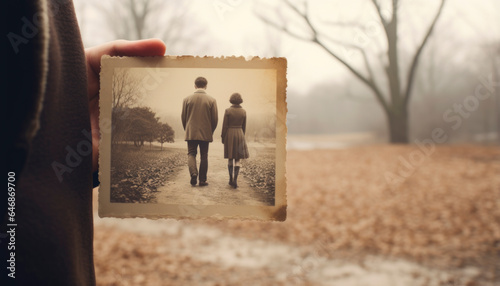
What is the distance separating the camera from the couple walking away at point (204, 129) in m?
1.31

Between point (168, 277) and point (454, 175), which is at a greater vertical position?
point (454, 175)

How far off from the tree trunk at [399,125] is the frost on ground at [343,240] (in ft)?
12.5

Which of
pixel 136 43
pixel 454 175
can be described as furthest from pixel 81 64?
pixel 454 175

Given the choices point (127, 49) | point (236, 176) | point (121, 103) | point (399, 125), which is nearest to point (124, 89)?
point (121, 103)

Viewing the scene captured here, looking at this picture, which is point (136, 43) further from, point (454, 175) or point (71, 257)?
point (454, 175)

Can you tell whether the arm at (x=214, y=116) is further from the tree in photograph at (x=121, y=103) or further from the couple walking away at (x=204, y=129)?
the tree in photograph at (x=121, y=103)

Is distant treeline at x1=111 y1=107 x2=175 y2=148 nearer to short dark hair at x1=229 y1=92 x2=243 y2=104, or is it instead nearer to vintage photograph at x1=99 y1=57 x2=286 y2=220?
vintage photograph at x1=99 y1=57 x2=286 y2=220

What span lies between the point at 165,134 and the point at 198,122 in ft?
0.44

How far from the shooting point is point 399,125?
44.3 ft

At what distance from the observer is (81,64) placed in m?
1.04

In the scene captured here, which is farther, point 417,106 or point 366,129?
point 366,129

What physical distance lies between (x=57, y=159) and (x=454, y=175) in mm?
10326

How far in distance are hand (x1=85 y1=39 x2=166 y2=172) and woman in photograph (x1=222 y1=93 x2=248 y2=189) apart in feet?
1.21

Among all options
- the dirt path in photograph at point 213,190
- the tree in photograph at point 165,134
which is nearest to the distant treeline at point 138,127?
the tree in photograph at point 165,134
